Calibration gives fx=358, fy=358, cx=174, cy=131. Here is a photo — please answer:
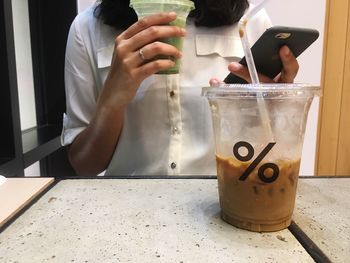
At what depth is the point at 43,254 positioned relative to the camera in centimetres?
43

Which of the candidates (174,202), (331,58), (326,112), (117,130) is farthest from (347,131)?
(174,202)

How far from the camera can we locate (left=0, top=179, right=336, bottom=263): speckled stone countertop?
0.43m

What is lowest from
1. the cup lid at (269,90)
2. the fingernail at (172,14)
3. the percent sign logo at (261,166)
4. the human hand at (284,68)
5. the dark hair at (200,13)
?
the percent sign logo at (261,166)

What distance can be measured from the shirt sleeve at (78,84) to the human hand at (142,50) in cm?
26

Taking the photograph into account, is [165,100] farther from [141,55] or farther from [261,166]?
[261,166]

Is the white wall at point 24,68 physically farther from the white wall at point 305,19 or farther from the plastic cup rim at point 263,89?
the plastic cup rim at point 263,89

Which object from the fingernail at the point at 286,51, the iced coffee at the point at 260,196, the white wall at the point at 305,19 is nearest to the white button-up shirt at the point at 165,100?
the fingernail at the point at 286,51

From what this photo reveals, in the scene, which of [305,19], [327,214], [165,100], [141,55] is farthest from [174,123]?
[305,19]

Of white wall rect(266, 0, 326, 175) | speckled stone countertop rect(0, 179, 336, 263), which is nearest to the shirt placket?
speckled stone countertop rect(0, 179, 336, 263)

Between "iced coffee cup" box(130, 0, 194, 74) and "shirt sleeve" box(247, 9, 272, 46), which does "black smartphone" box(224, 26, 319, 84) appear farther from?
"shirt sleeve" box(247, 9, 272, 46)

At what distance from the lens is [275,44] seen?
0.67 metres

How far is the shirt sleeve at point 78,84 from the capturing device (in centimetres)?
102

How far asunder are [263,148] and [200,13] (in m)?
0.62

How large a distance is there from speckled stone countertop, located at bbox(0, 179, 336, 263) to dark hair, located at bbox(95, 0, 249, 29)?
53cm
